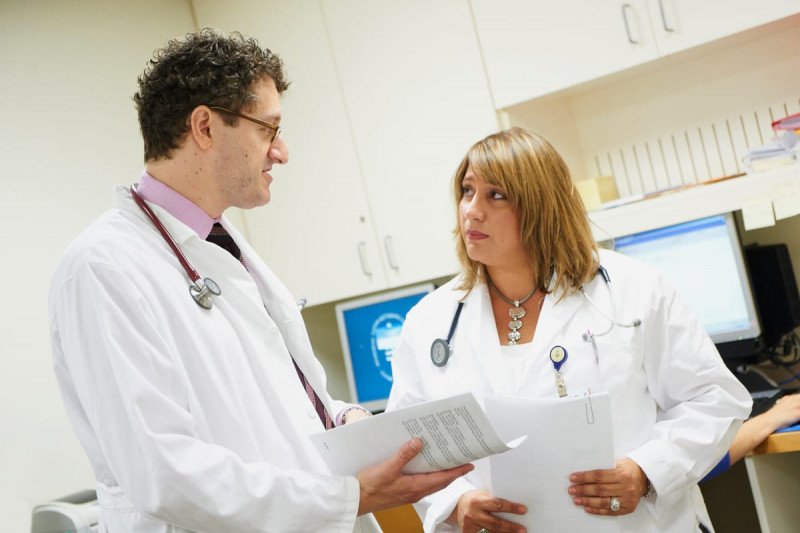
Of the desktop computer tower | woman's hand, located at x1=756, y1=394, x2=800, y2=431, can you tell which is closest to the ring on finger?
woman's hand, located at x1=756, y1=394, x2=800, y2=431

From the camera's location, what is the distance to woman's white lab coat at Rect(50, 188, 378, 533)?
1.22 metres

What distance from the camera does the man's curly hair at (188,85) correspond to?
4.75 ft

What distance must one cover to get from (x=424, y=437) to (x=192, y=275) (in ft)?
1.51

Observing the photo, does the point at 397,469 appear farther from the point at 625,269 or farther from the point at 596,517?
the point at 625,269

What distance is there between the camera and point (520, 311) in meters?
1.82

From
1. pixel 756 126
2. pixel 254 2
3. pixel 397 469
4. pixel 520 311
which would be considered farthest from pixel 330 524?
pixel 254 2

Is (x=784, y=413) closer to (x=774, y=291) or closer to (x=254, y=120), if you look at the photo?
(x=774, y=291)

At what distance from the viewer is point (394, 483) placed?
1.34 meters

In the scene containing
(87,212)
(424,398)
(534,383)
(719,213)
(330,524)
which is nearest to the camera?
(330,524)

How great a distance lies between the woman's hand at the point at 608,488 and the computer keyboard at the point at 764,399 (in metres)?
0.72

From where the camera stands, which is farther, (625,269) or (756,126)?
(756,126)

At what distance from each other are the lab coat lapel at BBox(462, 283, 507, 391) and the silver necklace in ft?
0.10

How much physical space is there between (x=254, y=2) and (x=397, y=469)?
2.45 metres

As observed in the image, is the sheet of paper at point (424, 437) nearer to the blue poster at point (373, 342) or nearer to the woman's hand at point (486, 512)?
the woman's hand at point (486, 512)
